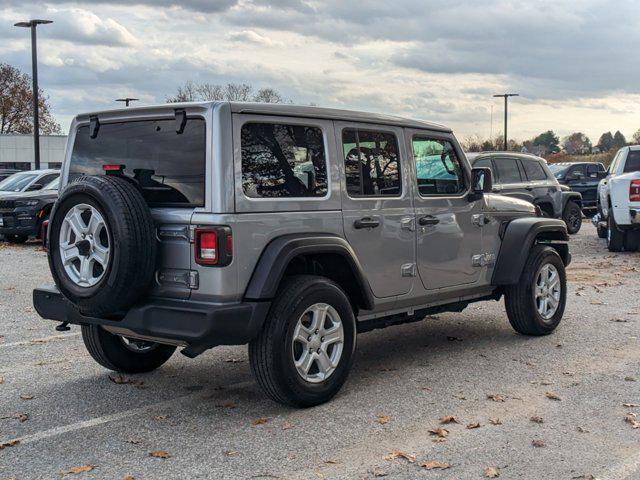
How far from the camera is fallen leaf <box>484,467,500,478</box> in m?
4.15

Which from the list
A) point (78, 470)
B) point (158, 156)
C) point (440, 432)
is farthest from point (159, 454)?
point (158, 156)

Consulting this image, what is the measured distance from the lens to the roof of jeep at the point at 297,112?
16.7 ft

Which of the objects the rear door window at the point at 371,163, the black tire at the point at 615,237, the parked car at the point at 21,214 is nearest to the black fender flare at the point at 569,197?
the black tire at the point at 615,237

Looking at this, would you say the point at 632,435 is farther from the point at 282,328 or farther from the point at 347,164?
the point at 347,164

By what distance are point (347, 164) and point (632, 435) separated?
8.46 ft

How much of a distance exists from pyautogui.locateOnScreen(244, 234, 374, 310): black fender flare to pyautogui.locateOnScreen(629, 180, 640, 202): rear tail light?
9451mm

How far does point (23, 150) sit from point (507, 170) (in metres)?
52.0

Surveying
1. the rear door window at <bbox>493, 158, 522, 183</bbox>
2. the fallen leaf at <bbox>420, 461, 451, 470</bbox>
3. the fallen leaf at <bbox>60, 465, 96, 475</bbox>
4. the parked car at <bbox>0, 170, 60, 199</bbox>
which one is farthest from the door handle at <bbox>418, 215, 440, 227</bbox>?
the parked car at <bbox>0, 170, 60, 199</bbox>

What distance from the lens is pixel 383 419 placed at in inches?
201

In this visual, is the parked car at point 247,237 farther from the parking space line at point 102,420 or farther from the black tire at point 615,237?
the black tire at point 615,237

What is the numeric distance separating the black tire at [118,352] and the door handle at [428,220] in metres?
2.25

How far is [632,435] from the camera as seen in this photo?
4.78m

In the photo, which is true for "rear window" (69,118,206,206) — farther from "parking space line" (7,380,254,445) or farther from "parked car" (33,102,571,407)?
"parking space line" (7,380,254,445)

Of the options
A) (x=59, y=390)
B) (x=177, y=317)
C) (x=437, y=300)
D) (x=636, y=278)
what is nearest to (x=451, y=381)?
(x=437, y=300)
